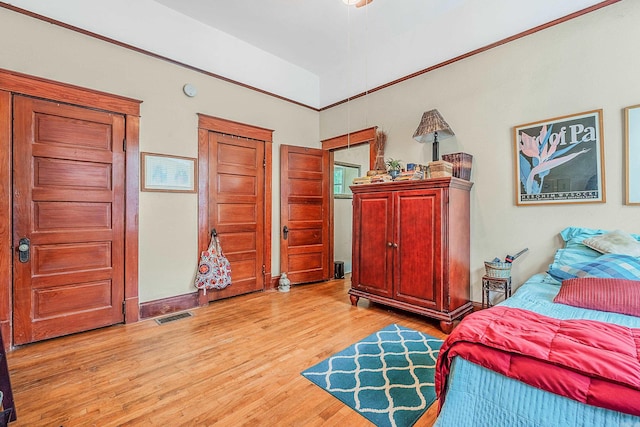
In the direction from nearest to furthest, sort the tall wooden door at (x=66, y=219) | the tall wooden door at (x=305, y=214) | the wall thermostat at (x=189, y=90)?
the tall wooden door at (x=66, y=219)
the wall thermostat at (x=189, y=90)
the tall wooden door at (x=305, y=214)

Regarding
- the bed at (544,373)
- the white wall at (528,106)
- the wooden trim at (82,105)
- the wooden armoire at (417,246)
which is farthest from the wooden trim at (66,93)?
the bed at (544,373)

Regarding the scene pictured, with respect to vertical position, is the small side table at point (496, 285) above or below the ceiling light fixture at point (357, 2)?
below

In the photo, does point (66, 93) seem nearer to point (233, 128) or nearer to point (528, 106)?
point (233, 128)

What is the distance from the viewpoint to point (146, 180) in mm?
3115

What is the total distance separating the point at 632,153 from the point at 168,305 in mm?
4445

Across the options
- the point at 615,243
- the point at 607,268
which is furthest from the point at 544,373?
the point at 615,243

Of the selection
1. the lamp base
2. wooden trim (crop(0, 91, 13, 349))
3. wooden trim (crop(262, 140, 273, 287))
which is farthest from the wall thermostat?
the lamp base

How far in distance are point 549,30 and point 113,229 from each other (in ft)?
14.7

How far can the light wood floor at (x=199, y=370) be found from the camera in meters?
1.66

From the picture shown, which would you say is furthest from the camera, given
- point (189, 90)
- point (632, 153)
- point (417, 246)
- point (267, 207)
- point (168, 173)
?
point (267, 207)

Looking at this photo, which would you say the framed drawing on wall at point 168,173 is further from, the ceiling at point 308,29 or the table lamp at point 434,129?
the table lamp at point 434,129

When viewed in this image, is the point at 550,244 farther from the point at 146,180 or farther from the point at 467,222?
the point at 146,180

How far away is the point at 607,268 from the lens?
1.95 m

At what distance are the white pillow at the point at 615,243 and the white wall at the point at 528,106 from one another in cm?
25
